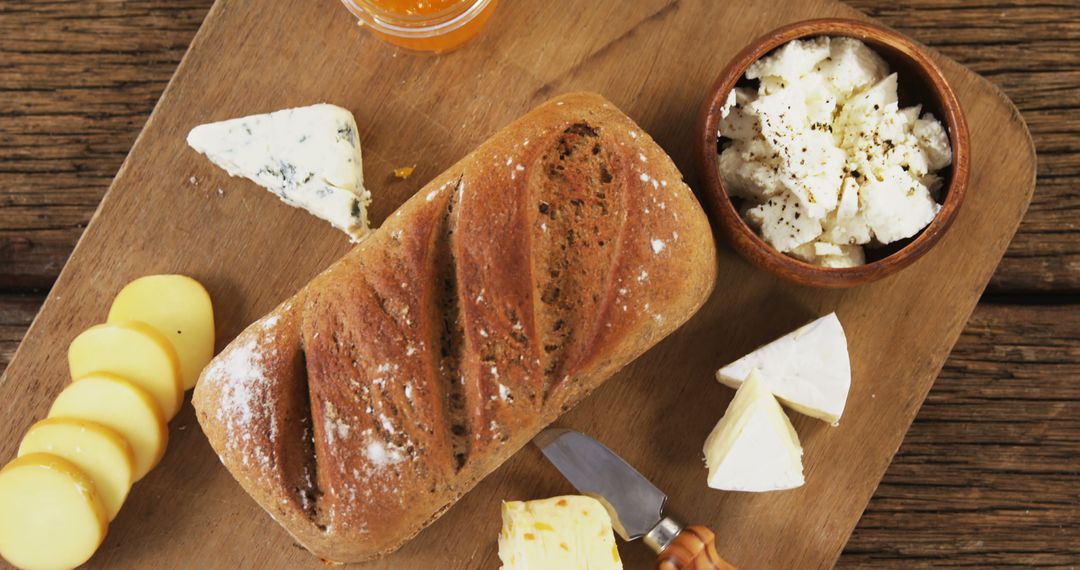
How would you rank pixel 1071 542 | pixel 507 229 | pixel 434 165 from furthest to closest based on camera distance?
pixel 1071 542 → pixel 434 165 → pixel 507 229

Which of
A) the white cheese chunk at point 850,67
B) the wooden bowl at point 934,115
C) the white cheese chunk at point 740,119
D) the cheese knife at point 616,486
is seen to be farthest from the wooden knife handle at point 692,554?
the white cheese chunk at point 850,67

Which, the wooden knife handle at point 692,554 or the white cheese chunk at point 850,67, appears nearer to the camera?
the white cheese chunk at point 850,67

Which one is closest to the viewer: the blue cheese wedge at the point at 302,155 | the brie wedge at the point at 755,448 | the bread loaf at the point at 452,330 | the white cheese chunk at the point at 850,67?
the bread loaf at the point at 452,330

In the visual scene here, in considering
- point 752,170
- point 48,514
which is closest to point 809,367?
point 752,170

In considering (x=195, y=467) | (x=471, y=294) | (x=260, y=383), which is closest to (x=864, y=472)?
(x=471, y=294)

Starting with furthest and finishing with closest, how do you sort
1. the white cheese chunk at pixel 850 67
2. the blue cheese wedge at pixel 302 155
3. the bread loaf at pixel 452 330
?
the blue cheese wedge at pixel 302 155
the white cheese chunk at pixel 850 67
the bread loaf at pixel 452 330

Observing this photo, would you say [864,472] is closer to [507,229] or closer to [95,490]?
[507,229]

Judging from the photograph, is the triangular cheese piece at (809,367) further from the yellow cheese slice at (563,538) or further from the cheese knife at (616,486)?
the yellow cheese slice at (563,538)

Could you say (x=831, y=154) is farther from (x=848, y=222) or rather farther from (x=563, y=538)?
(x=563, y=538)
